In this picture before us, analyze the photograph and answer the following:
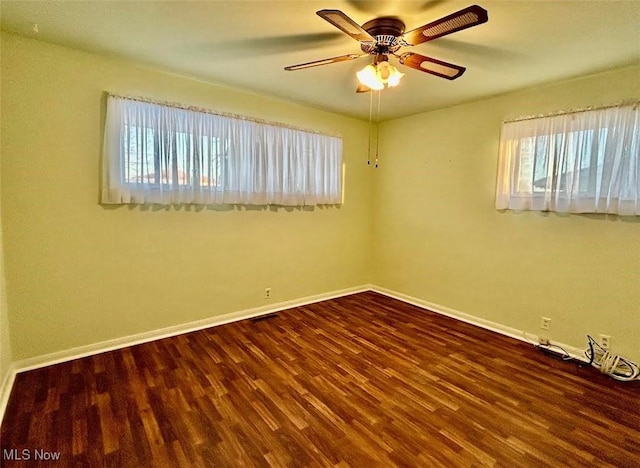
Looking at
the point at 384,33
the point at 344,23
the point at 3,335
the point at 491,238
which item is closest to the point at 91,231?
the point at 3,335

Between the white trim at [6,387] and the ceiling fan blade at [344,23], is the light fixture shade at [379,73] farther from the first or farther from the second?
the white trim at [6,387]

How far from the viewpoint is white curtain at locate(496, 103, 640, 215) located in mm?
2678

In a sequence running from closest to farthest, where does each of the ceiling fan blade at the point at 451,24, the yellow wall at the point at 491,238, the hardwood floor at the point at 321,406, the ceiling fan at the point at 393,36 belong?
the ceiling fan blade at the point at 451,24 → the ceiling fan at the point at 393,36 → the hardwood floor at the point at 321,406 → the yellow wall at the point at 491,238

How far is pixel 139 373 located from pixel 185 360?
0.36 m

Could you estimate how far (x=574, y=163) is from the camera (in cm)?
297

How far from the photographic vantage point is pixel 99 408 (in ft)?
7.08

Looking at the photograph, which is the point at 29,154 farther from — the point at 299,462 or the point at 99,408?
the point at 299,462

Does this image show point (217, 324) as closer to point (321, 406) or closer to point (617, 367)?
point (321, 406)

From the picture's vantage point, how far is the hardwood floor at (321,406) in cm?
182

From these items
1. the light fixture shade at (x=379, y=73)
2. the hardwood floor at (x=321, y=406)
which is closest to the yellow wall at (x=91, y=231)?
the hardwood floor at (x=321, y=406)

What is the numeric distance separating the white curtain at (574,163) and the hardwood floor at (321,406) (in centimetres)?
151

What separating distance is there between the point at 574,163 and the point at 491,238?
1076mm

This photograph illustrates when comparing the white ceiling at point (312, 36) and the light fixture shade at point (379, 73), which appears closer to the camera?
the white ceiling at point (312, 36)

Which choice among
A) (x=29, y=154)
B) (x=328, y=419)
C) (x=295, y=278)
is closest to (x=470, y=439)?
(x=328, y=419)
